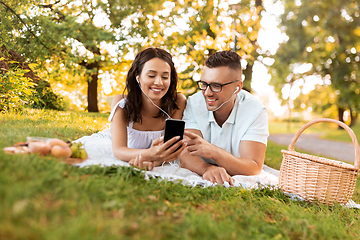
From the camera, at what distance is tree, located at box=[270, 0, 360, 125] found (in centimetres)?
1773

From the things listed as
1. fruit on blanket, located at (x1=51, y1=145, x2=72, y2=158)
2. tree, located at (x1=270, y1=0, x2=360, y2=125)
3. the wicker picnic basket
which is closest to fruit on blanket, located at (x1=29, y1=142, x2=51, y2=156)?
fruit on blanket, located at (x1=51, y1=145, x2=72, y2=158)

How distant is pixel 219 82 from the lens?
3748 millimetres

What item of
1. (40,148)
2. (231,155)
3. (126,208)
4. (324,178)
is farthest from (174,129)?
(324,178)

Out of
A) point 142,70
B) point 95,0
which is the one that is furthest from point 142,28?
point 142,70

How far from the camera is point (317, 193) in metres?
3.18

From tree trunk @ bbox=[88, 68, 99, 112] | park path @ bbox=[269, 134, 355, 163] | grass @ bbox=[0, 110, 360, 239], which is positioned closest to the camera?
grass @ bbox=[0, 110, 360, 239]

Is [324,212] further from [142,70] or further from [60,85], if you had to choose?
[60,85]

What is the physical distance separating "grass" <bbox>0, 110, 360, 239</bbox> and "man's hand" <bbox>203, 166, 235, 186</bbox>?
243 mm

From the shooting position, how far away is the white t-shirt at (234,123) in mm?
3844

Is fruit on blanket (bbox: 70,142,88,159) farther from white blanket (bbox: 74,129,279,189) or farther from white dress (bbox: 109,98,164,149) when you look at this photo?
white dress (bbox: 109,98,164,149)

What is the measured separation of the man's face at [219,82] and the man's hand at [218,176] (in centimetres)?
88

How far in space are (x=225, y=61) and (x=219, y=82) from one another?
0.31 metres

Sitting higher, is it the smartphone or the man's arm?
the smartphone

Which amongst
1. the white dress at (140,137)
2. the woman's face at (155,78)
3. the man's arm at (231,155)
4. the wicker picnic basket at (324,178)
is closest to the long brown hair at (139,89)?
the woman's face at (155,78)
